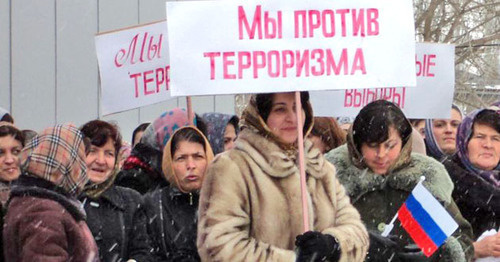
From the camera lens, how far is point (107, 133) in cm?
660

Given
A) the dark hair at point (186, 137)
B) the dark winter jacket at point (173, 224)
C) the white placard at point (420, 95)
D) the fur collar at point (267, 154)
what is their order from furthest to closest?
the white placard at point (420, 95)
the dark hair at point (186, 137)
the dark winter jacket at point (173, 224)
the fur collar at point (267, 154)

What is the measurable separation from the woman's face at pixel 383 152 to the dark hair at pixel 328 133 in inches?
57.8

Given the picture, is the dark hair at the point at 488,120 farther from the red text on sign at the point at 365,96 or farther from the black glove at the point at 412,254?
the red text on sign at the point at 365,96

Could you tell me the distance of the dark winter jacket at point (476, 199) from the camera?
22.3 feet

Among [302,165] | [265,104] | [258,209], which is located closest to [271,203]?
[258,209]

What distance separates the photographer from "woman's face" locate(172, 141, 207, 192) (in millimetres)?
6152

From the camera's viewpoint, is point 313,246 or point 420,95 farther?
point 420,95

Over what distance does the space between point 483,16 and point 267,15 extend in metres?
24.1

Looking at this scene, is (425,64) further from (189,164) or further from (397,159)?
(189,164)

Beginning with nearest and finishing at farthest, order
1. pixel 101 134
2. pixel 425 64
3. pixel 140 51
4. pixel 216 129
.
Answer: pixel 101 134 < pixel 216 129 < pixel 140 51 < pixel 425 64

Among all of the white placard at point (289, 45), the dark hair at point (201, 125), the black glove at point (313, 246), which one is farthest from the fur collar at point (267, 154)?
the dark hair at point (201, 125)

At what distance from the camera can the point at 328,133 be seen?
7.72 m

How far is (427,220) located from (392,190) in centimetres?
33

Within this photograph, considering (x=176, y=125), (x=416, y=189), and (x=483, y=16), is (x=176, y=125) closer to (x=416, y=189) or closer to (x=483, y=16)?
(x=416, y=189)
